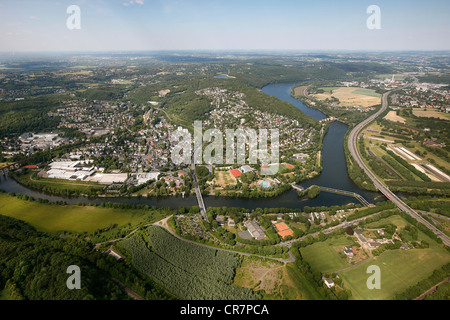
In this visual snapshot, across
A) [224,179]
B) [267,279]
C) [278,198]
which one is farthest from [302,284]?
[224,179]

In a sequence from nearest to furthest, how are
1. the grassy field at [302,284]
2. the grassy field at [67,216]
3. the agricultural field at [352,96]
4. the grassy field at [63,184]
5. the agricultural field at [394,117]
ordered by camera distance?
1. the grassy field at [302,284]
2. the grassy field at [67,216]
3. the grassy field at [63,184]
4. the agricultural field at [394,117]
5. the agricultural field at [352,96]

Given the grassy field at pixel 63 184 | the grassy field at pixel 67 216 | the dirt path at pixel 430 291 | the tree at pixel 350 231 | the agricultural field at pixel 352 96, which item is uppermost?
the agricultural field at pixel 352 96

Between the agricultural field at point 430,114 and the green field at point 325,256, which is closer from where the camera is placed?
the green field at point 325,256

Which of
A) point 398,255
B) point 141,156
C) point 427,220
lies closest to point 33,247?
point 141,156

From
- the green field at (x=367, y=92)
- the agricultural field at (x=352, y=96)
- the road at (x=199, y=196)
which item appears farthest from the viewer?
the green field at (x=367, y=92)

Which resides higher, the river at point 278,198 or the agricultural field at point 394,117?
the agricultural field at point 394,117

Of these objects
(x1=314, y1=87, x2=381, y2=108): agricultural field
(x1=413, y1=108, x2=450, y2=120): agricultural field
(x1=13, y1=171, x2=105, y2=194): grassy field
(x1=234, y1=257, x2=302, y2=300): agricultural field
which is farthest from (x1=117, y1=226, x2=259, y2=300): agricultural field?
(x1=314, y1=87, x2=381, y2=108): agricultural field

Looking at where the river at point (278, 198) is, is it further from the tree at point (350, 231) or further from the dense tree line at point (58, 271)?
the dense tree line at point (58, 271)

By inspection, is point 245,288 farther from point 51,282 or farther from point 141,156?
point 141,156

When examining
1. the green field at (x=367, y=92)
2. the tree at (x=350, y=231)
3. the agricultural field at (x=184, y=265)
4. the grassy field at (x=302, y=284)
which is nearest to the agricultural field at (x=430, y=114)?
the green field at (x=367, y=92)
